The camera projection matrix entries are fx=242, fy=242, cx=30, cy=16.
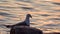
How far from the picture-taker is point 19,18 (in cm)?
569

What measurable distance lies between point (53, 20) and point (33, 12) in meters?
0.77

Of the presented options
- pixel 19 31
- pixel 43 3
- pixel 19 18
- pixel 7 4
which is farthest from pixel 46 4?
pixel 19 31

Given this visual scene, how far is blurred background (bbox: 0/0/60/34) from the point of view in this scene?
17.8ft

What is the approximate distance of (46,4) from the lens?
23.2 feet

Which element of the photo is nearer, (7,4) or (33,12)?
(33,12)

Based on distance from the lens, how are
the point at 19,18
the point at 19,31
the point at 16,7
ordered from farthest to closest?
the point at 16,7
the point at 19,18
the point at 19,31

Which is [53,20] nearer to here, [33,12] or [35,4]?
[33,12]

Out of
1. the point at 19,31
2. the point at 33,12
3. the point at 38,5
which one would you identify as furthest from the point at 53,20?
the point at 19,31

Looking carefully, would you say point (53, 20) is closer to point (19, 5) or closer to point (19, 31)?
point (19, 5)

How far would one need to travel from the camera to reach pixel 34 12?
632 centimetres

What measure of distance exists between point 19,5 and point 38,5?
21.5 inches

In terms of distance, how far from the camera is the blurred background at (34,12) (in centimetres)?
542

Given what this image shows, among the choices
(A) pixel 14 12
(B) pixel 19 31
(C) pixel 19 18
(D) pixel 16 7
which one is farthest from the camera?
(D) pixel 16 7

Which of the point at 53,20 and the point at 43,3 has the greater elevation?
the point at 43,3
